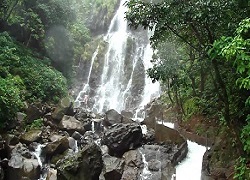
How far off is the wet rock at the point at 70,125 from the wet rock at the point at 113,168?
14.2ft

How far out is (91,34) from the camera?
3216 centimetres

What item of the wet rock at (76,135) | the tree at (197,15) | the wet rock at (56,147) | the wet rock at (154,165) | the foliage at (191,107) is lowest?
the wet rock at (154,165)

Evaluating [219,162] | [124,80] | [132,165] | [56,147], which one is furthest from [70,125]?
[124,80]

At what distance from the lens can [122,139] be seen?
40.9 feet

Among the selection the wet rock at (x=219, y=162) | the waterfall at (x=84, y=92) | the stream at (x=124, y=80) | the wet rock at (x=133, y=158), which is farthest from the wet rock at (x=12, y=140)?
the waterfall at (x=84, y=92)

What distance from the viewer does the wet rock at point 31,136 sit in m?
13.0

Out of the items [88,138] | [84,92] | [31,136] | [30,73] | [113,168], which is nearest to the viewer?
[113,168]

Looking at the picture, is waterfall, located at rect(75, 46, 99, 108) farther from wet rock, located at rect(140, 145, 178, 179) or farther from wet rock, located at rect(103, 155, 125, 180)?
wet rock, located at rect(103, 155, 125, 180)

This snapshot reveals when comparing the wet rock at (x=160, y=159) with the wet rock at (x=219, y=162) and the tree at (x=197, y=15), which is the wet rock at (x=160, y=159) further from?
the tree at (x=197, y=15)

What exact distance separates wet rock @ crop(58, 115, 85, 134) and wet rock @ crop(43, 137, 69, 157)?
2212 mm

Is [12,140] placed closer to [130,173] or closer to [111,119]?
[130,173]

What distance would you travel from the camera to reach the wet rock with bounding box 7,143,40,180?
34.9 feet

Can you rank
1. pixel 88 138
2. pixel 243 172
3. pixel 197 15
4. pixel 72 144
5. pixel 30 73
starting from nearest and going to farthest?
pixel 197 15 → pixel 243 172 → pixel 72 144 → pixel 88 138 → pixel 30 73

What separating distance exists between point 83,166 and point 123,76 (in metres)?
17.7
